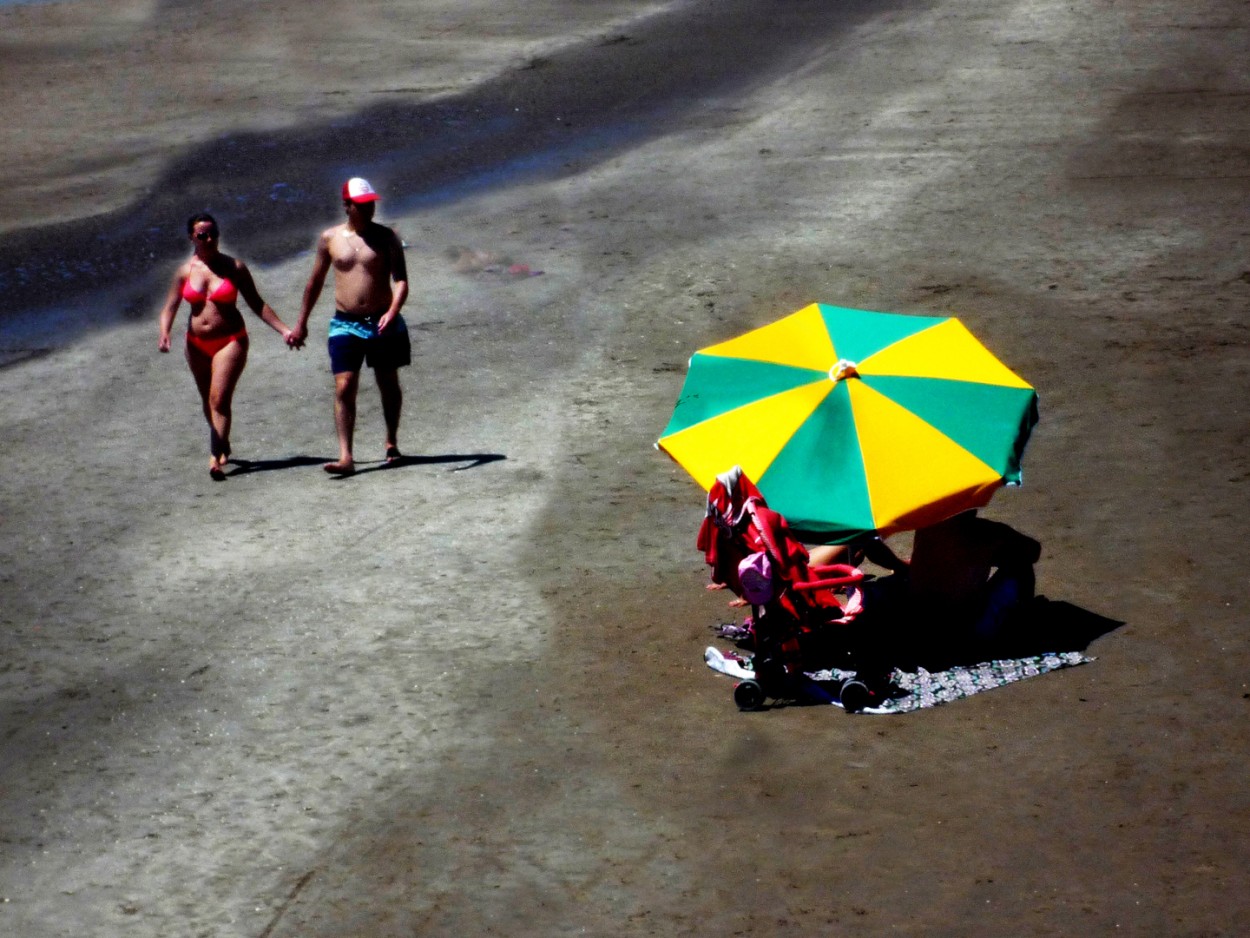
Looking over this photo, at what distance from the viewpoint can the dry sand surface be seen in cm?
672

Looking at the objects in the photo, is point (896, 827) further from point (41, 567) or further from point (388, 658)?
point (41, 567)

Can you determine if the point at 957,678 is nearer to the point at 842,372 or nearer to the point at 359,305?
the point at 842,372

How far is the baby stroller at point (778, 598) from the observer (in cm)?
771

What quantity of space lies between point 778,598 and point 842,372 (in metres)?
1.10

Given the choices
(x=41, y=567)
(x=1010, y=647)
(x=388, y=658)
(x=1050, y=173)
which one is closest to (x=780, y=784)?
(x=1010, y=647)

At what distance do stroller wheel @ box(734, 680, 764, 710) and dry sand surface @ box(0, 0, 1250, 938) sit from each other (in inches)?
7.0

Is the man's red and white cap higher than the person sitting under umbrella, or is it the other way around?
the man's red and white cap

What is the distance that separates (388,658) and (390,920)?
2.30 metres

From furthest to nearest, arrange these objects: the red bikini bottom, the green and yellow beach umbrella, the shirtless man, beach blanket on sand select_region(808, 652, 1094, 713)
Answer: the red bikini bottom
the shirtless man
beach blanket on sand select_region(808, 652, 1094, 713)
the green and yellow beach umbrella

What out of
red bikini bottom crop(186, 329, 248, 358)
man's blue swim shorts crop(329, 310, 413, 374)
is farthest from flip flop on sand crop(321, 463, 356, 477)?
red bikini bottom crop(186, 329, 248, 358)

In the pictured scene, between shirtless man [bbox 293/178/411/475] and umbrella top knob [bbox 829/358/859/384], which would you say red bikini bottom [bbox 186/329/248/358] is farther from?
umbrella top knob [bbox 829/358/859/384]

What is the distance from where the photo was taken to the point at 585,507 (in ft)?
34.5

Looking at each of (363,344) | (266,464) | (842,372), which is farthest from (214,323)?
(842,372)

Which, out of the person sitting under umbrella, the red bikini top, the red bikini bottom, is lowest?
the person sitting under umbrella
